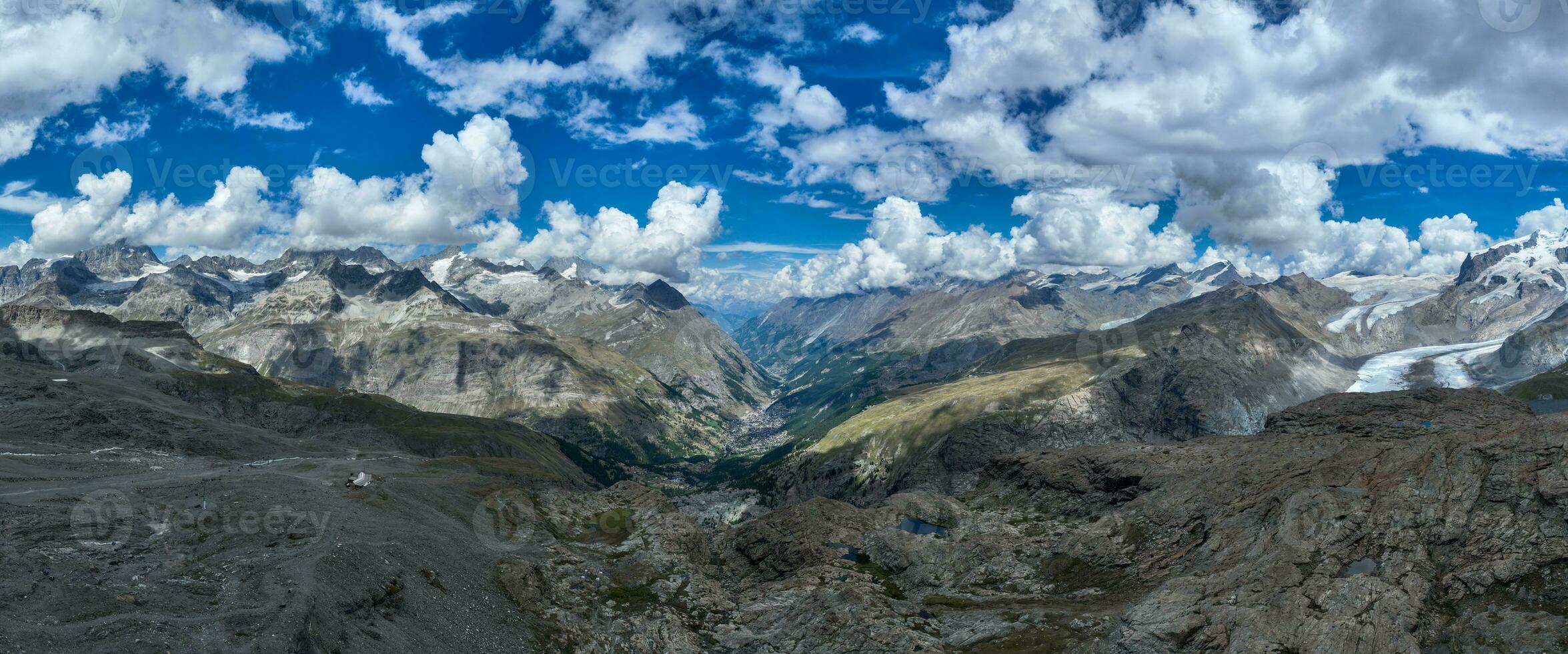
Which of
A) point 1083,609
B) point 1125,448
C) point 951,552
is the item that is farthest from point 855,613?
point 1125,448

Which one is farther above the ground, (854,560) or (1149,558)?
(1149,558)

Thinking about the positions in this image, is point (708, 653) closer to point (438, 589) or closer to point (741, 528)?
point (438, 589)

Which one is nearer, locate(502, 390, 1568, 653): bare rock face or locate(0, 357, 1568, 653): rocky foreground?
locate(0, 357, 1568, 653): rocky foreground

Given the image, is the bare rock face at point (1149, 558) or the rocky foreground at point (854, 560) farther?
the bare rock face at point (1149, 558)

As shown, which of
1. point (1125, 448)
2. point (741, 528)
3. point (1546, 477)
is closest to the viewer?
point (1546, 477)

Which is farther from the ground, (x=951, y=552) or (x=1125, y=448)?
(x=1125, y=448)

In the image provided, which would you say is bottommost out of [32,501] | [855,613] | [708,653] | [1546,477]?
[708,653]

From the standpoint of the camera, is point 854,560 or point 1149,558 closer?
point 1149,558

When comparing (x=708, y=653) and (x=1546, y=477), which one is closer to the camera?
(x=1546, y=477)
